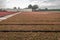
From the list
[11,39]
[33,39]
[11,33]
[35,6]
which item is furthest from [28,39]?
[35,6]

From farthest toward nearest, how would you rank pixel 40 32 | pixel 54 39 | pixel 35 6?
pixel 35 6, pixel 40 32, pixel 54 39

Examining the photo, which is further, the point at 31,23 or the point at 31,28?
the point at 31,23

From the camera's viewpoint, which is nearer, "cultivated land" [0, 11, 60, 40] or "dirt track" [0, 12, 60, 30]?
"cultivated land" [0, 11, 60, 40]

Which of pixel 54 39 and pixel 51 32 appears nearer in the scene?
pixel 54 39

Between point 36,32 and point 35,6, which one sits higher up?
point 36,32

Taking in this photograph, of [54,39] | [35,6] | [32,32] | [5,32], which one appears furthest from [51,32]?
[35,6]

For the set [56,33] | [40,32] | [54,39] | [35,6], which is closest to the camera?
[54,39]

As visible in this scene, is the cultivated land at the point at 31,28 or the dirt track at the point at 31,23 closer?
the cultivated land at the point at 31,28

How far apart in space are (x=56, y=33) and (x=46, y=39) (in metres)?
2.09

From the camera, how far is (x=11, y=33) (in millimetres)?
11336

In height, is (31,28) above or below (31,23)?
above

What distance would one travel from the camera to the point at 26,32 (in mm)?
11758

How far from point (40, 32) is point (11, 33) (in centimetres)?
214

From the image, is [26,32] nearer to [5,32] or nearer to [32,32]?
[32,32]
